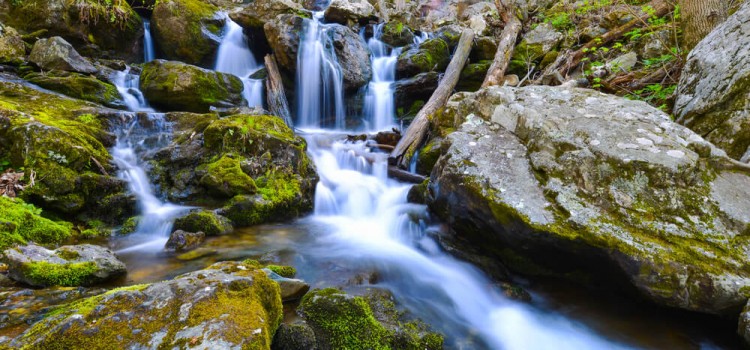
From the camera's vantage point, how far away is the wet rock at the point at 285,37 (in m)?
10.7

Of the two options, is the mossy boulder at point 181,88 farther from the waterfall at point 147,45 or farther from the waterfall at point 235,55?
the waterfall at point 147,45

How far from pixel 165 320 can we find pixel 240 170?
3893mm

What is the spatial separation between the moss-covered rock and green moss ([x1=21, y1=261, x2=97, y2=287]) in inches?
397

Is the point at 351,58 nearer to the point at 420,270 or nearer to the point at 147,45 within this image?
the point at 147,45

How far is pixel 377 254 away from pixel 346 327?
196 cm

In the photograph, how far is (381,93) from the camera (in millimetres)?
11625

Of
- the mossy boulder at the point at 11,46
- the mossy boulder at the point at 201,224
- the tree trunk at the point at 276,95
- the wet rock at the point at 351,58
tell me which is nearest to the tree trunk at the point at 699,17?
the mossy boulder at the point at 201,224

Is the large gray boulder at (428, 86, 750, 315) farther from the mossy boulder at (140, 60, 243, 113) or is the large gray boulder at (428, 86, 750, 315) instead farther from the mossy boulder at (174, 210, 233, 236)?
the mossy boulder at (140, 60, 243, 113)

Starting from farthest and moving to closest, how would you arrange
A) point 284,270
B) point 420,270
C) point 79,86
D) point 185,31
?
point 185,31 → point 79,86 → point 420,270 → point 284,270

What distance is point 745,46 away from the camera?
13.0ft

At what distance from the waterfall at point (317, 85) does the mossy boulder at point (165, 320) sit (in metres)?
9.30

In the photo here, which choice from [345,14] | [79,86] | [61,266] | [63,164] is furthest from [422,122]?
[345,14]

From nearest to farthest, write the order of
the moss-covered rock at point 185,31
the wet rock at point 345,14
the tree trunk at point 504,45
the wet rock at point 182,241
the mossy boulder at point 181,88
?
the wet rock at point 182,241 < the mossy boulder at point 181,88 < the tree trunk at point 504,45 < the moss-covered rock at point 185,31 < the wet rock at point 345,14

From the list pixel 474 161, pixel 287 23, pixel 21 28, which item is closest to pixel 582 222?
pixel 474 161
